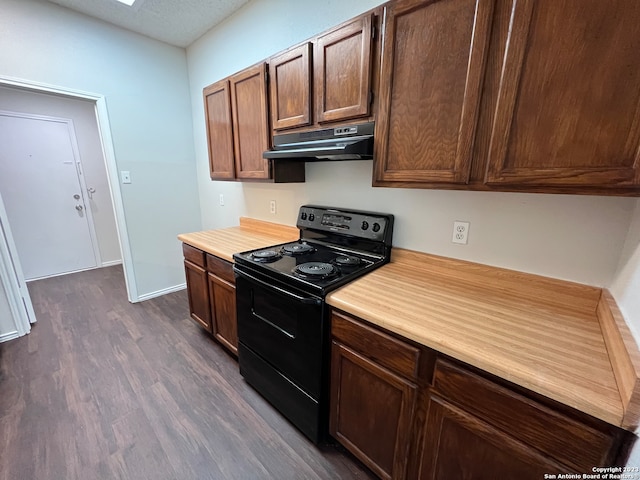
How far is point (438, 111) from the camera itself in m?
1.03

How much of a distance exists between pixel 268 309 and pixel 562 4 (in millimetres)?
1599

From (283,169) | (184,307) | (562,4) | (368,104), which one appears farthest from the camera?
(184,307)

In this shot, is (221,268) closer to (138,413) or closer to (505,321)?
(138,413)

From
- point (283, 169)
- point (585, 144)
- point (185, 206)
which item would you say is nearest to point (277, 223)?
point (283, 169)

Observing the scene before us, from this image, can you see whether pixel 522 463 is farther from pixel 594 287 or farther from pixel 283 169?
pixel 283 169

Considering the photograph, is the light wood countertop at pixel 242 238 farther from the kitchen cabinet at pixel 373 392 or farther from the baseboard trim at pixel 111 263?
the baseboard trim at pixel 111 263

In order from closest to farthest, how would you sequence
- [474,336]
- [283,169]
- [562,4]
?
[562,4], [474,336], [283,169]

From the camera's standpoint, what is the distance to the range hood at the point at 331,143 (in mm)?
1195

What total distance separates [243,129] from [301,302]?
1.36m

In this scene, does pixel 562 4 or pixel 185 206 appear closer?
pixel 562 4

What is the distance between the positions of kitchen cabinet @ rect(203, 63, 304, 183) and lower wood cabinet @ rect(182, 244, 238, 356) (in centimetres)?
69

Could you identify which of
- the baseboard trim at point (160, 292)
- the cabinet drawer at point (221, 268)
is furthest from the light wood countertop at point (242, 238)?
the baseboard trim at point (160, 292)

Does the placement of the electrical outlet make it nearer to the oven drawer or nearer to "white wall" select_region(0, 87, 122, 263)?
the oven drawer

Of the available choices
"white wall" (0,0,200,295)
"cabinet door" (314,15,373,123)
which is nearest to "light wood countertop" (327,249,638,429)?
"cabinet door" (314,15,373,123)
